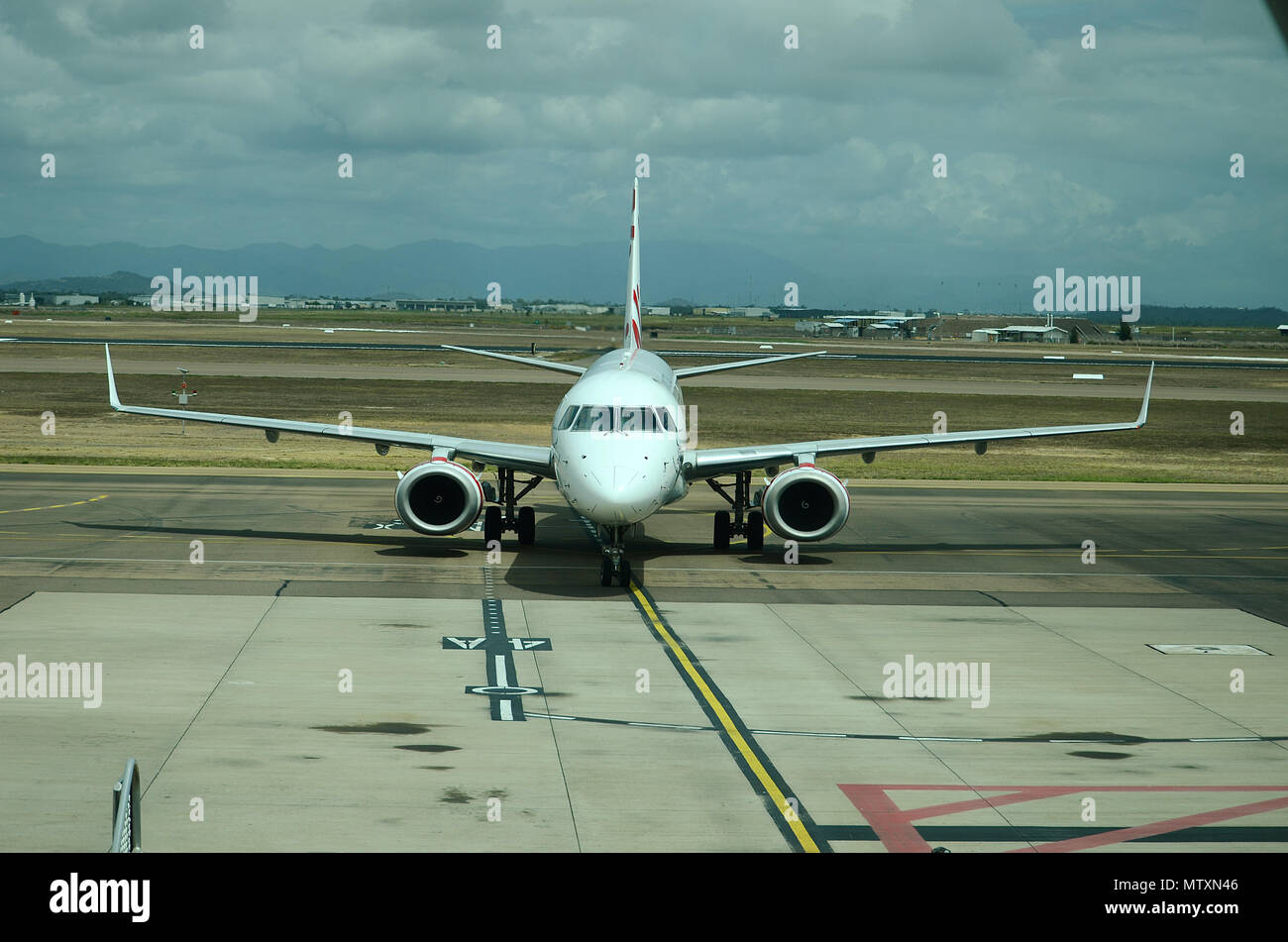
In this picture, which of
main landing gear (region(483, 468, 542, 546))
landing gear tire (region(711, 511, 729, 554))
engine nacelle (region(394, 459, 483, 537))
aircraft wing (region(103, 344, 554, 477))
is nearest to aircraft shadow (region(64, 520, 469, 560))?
main landing gear (region(483, 468, 542, 546))

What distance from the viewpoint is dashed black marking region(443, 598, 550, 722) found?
54.4 ft

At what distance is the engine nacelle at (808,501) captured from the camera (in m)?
28.5

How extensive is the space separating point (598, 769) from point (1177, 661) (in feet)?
35.0

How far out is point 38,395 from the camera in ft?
231

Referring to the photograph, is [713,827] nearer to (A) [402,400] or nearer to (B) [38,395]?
(A) [402,400]

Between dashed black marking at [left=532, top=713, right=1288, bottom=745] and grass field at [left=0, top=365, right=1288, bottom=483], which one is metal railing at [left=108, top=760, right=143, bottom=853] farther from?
grass field at [left=0, top=365, right=1288, bottom=483]

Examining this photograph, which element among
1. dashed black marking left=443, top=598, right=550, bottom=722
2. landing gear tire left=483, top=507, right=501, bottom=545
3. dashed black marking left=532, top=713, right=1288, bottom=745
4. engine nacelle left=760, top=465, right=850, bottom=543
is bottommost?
dashed black marking left=532, top=713, right=1288, bottom=745

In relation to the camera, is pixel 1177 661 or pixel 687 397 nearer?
pixel 1177 661

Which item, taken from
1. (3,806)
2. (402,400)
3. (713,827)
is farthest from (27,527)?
(402,400)

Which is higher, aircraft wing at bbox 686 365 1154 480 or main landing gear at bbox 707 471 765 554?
aircraft wing at bbox 686 365 1154 480

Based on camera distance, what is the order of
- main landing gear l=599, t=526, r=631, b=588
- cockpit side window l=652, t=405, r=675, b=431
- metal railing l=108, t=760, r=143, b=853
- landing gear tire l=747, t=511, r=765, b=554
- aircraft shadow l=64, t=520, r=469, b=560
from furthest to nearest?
landing gear tire l=747, t=511, r=765, b=554 → aircraft shadow l=64, t=520, r=469, b=560 → main landing gear l=599, t=526, r=631, b=588 → cockpit side window l=652, t=405, r=675, b=431 → metal railing l=108, t=760, r=143, b=853

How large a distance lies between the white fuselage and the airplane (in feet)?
0.08
